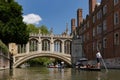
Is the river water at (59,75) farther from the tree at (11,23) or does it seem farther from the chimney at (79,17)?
the chimney at (79,17)

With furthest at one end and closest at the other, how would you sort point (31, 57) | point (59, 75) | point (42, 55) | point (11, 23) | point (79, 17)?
point (79, 17) → point (42, 55) → point (31, 57) → point (11, 23) → point (59, 75)

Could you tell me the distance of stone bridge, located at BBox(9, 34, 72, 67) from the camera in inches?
2790

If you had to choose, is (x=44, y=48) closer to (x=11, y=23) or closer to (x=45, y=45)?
(x=45, y=45)

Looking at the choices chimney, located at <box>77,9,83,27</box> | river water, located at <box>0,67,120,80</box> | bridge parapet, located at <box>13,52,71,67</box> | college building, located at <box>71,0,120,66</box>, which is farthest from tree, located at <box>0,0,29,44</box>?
chimney, located at <box>77,9,83,27</box>

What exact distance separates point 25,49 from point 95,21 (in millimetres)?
22519

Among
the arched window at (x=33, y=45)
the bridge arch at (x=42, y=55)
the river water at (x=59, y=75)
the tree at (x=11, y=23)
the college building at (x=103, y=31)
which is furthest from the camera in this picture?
the arched window at (x=33, y=45)

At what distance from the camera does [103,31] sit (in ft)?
177

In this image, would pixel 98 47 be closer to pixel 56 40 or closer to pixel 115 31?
pixel 115 31

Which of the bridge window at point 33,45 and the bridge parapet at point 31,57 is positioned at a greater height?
the bridge window at point 33,45

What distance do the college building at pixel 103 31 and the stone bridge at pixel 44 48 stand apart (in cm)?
472

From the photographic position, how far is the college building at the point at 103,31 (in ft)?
152

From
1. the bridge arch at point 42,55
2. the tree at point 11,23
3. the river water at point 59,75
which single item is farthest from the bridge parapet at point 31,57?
the river water at point 59,75

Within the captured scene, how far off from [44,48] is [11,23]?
1239 inches

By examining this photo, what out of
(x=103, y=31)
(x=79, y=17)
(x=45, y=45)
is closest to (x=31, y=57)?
(x=45, y=45)
